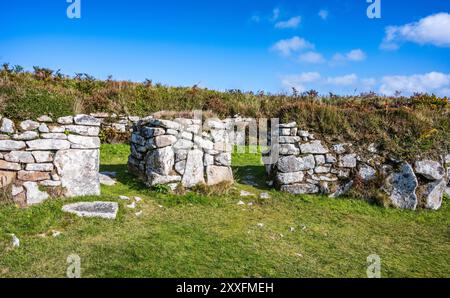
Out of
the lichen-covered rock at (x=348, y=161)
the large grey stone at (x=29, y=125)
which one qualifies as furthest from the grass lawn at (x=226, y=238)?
the large grey stone at (x=29, y=125)

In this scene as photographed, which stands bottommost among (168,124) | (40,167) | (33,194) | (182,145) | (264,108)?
(33,194)

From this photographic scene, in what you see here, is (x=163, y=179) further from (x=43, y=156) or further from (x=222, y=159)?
(x=43, y=156)

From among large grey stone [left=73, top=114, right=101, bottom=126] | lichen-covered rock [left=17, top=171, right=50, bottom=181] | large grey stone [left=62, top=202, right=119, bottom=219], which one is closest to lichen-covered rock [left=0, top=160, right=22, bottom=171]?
lichen-covered rock [left=17, top=171, right=50, bottom=181]

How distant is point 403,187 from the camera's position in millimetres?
7746

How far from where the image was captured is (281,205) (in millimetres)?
7461

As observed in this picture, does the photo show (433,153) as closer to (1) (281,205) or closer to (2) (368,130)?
(2) (368,130)

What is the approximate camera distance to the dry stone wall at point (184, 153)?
7.54 meters

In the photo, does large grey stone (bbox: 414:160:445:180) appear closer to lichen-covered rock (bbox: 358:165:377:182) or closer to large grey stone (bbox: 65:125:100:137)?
lichen-covered rock (bbox: 358:165:377:182)

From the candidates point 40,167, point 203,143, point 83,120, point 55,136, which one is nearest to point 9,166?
point 40,167

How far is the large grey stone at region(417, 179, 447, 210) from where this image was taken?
25.2ft

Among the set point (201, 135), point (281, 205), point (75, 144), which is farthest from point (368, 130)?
point (75, 144)

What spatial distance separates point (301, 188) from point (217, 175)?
210 centimetres

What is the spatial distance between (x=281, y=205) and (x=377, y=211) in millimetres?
2141

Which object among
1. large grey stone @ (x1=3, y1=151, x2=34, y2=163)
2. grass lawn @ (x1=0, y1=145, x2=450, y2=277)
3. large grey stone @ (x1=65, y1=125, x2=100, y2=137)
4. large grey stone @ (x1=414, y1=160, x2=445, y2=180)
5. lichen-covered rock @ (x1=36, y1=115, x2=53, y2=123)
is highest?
lichen-covered rock @ (x1=36, y1=115, x2=53, y2=123)
